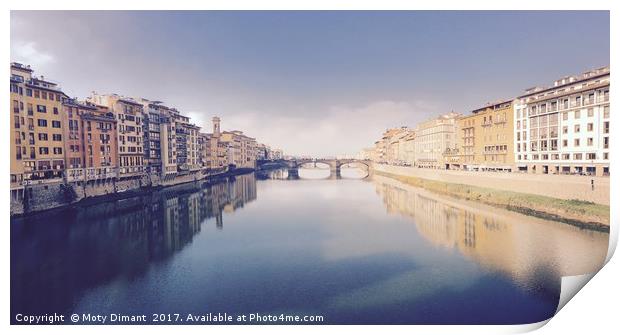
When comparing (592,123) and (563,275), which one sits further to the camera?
(592,123)

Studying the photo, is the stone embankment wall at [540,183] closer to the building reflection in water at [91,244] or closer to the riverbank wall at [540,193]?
the riverbank wall at [540,193]

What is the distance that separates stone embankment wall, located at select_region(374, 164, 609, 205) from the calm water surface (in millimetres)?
2359

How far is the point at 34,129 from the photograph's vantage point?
19.0 metres

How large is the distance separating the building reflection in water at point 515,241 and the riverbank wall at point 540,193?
107 centimetres

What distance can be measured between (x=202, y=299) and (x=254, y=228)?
29.5ft

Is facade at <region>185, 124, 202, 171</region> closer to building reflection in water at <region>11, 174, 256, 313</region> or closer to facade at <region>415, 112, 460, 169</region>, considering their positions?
building reflection in water at <region>11, 174, 256, 313</region>

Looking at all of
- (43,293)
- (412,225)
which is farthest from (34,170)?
(412,225)

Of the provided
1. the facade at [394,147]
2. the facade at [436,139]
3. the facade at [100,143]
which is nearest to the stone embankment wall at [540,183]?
the facade at [436,139]

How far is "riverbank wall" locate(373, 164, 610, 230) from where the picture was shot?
16266mm

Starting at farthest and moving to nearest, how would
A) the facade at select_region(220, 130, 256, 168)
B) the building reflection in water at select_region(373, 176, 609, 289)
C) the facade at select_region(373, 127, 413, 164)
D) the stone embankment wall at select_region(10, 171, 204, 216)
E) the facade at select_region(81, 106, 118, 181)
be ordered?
the facade at select_region(220, 130, 256, 168), the facade at select_region(373, 127, 413, 164), the facade at select_region(81, 106, 118, 181), the stone embankment wall at select_region(10, 171, 204, 216), the building reflection in water at select_region(373, 176, 609, 289)

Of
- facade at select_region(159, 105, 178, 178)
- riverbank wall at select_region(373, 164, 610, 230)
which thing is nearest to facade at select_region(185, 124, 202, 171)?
facade at select_region(159, 105, 178, 178)

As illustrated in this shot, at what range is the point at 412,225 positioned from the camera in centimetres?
1983
